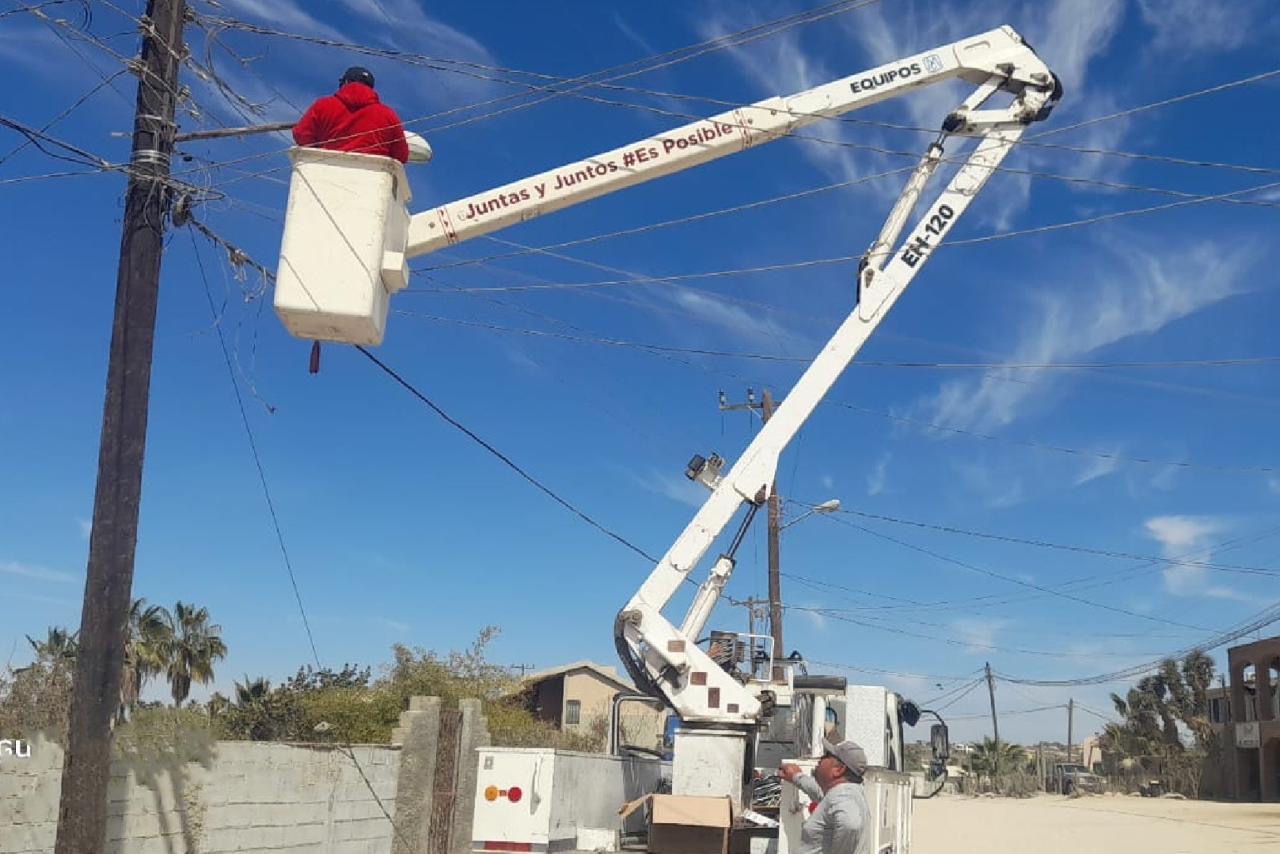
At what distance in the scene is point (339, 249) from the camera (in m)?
6.63

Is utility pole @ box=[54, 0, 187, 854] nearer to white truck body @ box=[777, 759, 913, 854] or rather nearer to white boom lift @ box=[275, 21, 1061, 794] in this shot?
white boom lift @ box=[275, 21, 1061, 794]

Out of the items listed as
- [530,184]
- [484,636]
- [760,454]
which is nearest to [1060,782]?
[484,636]

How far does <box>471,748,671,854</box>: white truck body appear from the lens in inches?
343

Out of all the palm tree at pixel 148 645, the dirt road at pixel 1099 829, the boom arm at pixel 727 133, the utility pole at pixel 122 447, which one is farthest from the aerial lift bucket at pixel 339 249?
the palm tree at pixel 148 645

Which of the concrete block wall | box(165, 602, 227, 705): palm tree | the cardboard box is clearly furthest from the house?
the cardboard box

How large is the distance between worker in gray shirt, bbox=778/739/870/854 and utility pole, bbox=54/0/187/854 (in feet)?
13.9

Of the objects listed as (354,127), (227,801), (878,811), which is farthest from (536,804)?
(354,127)

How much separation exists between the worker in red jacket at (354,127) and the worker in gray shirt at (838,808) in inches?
169

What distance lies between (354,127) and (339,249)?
80 centimetres

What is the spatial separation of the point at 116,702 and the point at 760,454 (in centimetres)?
727

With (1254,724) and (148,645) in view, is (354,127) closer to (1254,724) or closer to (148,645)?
(148,645)

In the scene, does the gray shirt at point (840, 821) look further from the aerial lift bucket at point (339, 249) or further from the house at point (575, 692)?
the house at point (575, 692)

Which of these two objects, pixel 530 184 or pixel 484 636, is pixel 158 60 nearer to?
pixel 530 184

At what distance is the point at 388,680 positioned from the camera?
25.2m
